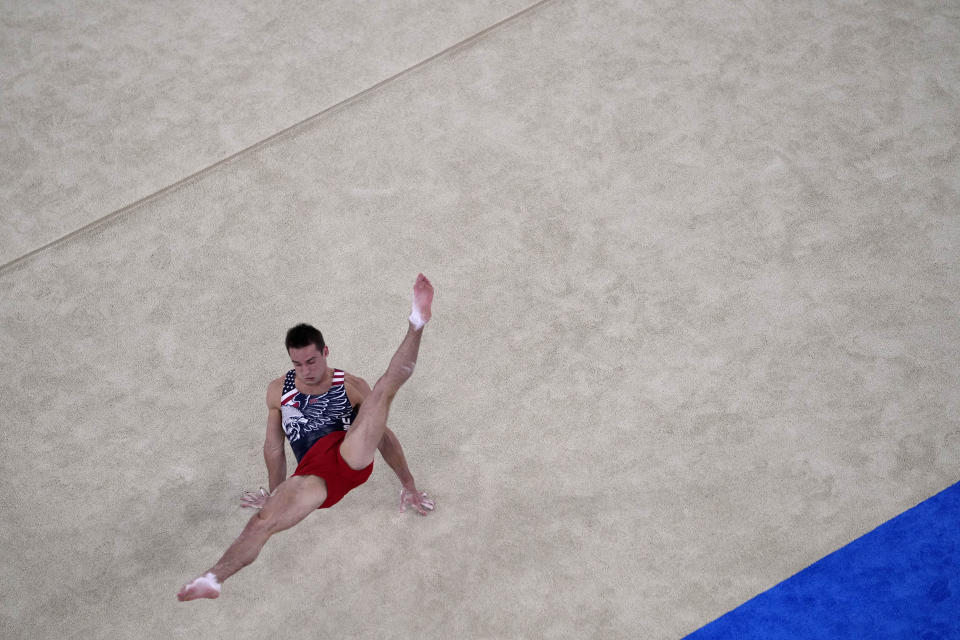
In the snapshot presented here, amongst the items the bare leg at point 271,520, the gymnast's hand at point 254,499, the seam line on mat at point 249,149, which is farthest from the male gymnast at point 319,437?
the seam line on mat at point 249,149

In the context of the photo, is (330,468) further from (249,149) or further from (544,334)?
(249,149)

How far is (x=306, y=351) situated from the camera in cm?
278

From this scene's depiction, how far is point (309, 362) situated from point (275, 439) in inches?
15.3

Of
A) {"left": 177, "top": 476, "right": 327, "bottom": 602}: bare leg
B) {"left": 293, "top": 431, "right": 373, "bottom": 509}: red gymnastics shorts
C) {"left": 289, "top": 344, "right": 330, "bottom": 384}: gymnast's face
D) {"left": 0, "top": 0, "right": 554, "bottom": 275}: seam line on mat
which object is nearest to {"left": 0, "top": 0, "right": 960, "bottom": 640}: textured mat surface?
{"left": 0, "top": 0, "right": 554, "bottom": 275}: seam line on mat

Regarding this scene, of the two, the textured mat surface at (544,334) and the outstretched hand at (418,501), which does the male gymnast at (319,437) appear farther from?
the textured mat surface at (544,334)

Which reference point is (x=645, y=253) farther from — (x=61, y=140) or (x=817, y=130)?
(x=61, y=140)

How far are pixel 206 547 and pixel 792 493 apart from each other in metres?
2.56

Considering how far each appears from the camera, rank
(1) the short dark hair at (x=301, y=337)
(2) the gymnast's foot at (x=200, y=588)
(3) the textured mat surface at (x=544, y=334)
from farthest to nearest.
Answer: (3) the textured mat surface at (x=544, y=334), (1) the short dark hair at (x=301, y=337), (2) the gymnast's foot at (x=200, y=588)

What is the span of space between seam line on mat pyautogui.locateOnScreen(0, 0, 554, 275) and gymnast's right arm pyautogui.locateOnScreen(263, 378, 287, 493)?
5.72ft

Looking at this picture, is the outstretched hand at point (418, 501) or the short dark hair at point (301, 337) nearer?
the short dark hair at point (301, 337)

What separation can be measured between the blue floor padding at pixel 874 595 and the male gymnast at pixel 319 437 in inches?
61.1

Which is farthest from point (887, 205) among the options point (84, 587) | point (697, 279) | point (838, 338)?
point (84, 587)

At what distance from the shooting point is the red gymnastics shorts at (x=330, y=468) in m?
2.77

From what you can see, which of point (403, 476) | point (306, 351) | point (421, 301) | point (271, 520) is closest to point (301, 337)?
point (306, 351)
